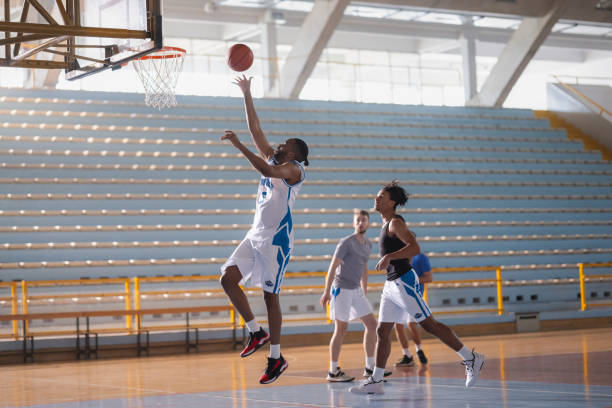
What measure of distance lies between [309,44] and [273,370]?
52.0ft

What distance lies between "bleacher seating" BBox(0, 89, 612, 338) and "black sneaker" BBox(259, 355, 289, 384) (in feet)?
32.1

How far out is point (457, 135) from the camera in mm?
22188

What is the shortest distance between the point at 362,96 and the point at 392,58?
390cm

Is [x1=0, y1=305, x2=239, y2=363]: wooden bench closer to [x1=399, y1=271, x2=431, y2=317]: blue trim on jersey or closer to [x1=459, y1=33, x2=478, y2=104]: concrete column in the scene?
[x1=399, y1=271, x2=431, y2=317]: blue trim on jersey

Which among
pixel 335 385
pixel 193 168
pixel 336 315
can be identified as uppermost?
pixel 193 168

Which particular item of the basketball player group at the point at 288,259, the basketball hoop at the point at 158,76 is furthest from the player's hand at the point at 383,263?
the basketball hoop at the point at 158,76

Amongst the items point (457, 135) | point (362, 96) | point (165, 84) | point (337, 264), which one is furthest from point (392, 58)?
point (337, 264)

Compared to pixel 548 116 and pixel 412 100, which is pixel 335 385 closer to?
pixel 548 116

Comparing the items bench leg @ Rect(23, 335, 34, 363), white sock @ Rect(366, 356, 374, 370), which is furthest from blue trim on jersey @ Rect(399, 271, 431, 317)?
bench leg @ Rect(23, 335, 34, 363)

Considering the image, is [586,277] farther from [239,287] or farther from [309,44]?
[239,287]

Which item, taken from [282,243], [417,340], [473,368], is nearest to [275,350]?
[282,243]

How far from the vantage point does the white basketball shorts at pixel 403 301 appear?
7.89m

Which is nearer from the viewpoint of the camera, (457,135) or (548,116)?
(457,135)

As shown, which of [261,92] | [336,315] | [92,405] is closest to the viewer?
[92,405]
